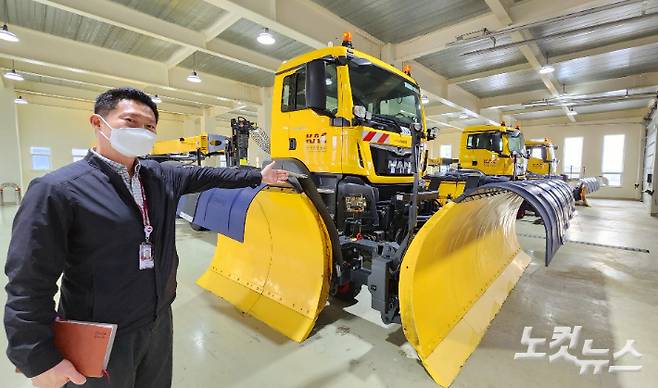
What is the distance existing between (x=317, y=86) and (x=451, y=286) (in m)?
2.08

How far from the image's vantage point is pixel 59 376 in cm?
95

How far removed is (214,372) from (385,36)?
7244mm

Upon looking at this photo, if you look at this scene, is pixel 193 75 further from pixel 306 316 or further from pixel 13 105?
pixel 306 316

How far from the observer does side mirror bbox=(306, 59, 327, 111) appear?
8.69 ft

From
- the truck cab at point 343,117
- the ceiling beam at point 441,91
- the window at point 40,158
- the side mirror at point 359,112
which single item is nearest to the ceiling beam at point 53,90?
the window at point 40,158

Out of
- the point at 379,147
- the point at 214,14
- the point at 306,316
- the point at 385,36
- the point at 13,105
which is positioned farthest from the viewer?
the point at 13,105

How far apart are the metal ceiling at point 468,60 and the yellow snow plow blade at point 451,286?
252 inches

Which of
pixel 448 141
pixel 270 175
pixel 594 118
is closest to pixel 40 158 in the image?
pixel 270 175

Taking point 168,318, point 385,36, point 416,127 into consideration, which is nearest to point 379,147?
point 416,127

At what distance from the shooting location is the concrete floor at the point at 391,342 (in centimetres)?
210

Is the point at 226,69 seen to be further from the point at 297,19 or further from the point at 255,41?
the point at 297,19

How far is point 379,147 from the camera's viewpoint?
3.05 meters

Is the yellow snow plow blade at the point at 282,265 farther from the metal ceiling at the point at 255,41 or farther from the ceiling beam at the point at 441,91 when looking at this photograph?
the ceiling beam at the point at 441,91

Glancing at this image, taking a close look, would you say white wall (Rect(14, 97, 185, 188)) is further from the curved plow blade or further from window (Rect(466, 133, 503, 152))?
the curved plow blade
